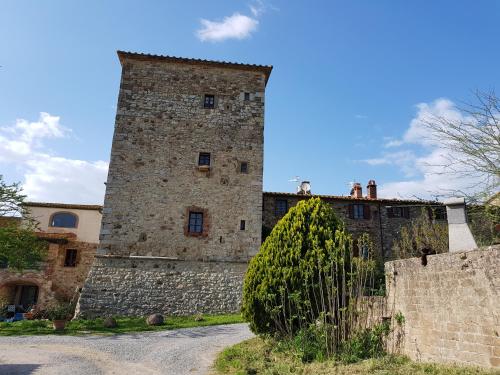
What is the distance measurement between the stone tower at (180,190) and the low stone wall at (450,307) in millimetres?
9899

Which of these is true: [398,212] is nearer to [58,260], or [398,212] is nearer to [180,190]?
[180,190]

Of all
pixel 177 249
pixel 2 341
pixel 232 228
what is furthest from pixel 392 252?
pixel 2 341

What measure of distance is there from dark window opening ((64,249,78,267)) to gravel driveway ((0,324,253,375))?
11.1m

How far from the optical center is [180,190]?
57.9ft

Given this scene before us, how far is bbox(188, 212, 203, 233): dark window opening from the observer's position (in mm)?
17344

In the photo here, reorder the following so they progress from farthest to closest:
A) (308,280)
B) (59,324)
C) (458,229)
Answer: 1. (59,324)
2. (308,280)
3. (458,229)

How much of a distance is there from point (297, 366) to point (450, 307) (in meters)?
3.13

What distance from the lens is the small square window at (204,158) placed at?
18250 mm

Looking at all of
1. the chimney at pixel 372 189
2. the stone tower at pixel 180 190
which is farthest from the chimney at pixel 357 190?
the stone tower at pixel 180 190

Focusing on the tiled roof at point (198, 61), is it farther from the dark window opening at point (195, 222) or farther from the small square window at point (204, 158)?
the dark window opening at point (195, 222)

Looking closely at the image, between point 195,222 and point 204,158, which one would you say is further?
point 204,158

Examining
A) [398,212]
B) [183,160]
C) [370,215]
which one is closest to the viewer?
[183,160]

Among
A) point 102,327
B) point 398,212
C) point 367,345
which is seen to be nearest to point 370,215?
point 398,212

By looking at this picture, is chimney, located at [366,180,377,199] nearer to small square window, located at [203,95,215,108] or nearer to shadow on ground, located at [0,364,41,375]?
small square window, located at [203,95,215,108]
